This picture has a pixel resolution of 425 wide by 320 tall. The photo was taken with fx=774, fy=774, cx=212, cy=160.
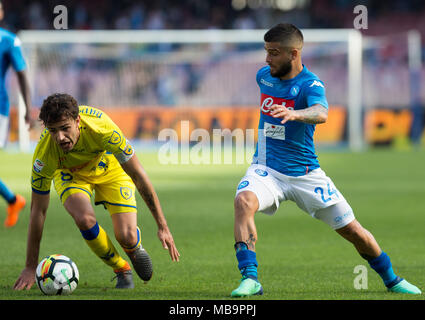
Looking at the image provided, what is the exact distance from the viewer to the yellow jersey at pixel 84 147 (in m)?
5.80

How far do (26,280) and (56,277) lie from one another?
40cm

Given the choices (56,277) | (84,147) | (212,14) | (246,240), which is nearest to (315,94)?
(246,240)

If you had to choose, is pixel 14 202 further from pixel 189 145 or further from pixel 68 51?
pixel 68 51

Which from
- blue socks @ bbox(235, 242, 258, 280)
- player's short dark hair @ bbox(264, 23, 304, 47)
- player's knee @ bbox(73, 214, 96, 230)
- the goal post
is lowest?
blue socks @ bbox(235, 242, 258, 280)

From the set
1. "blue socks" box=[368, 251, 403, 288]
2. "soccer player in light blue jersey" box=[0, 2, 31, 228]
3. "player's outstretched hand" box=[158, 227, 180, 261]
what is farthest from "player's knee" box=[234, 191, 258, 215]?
"soccer player in light blue jersey" box=[0, 2, 31, 228]

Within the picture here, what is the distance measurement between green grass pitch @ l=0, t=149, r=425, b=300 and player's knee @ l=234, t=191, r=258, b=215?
646mm

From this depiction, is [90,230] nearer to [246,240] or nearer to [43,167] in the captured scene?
[43,167]

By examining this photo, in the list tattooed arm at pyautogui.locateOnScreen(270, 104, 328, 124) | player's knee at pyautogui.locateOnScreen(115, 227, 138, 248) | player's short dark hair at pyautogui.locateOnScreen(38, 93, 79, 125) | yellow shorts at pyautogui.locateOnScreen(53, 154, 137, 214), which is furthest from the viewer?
yellow shorts at pyautogui.locateOnScreen(53, 154, 137, 214)

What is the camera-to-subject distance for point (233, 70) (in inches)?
1087

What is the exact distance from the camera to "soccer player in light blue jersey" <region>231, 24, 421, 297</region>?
5.87 meters

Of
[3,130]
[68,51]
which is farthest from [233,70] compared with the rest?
[3,130]

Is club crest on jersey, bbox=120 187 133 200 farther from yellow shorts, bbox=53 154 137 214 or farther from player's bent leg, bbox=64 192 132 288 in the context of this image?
player's bent leg, bbox=64 192 132 288

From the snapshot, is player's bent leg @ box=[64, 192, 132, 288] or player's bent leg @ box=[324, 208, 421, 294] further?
player's bent leg @ box=[64, 192, 132, 288]

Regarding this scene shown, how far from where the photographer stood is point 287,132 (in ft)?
19.9
